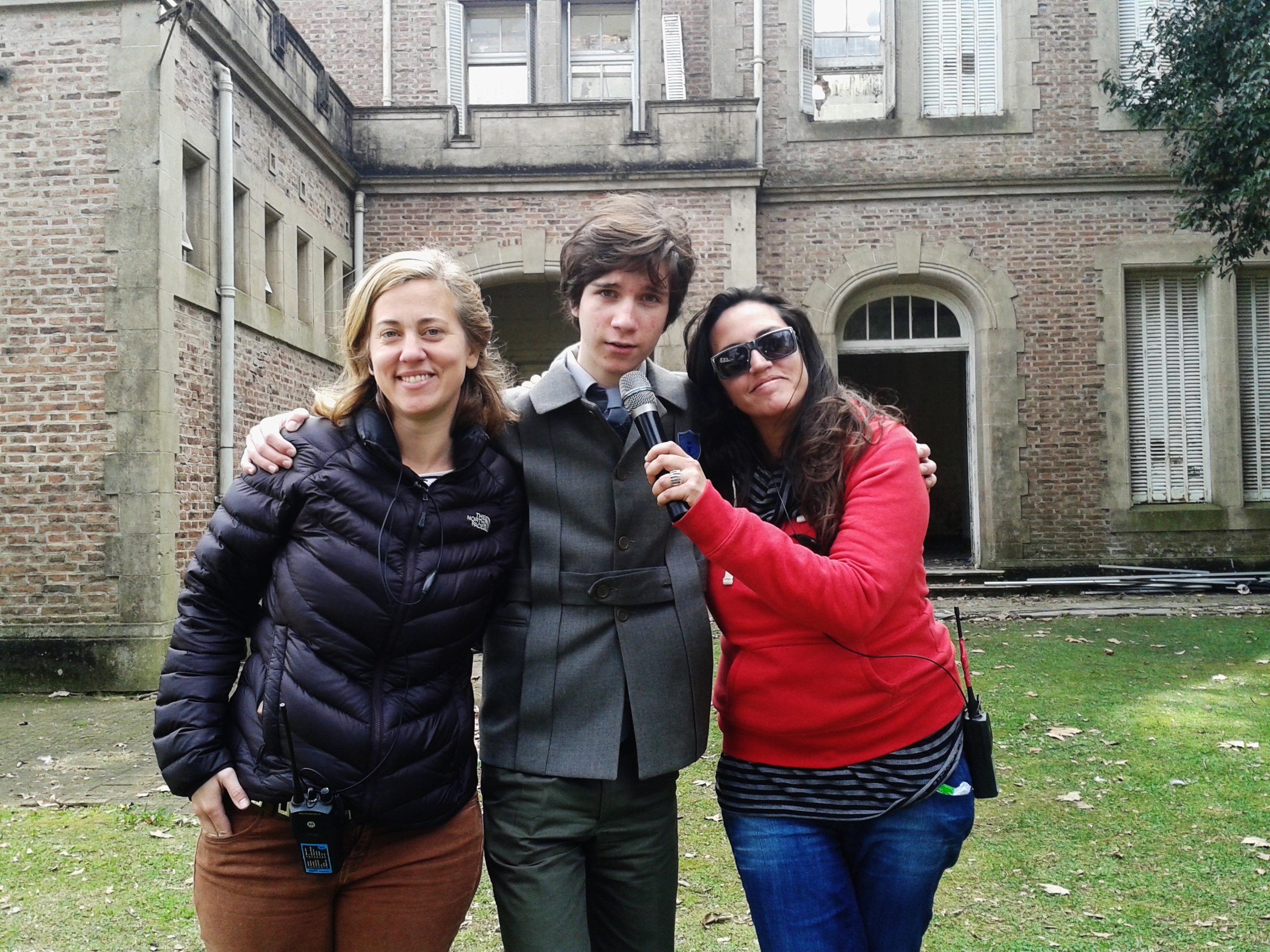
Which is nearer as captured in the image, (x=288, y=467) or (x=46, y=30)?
(x=288, y=467)

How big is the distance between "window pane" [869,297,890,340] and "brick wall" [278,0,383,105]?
7784mm

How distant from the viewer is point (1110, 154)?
13430 mm

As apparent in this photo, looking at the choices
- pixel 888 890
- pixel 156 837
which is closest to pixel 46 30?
pixel 156 837

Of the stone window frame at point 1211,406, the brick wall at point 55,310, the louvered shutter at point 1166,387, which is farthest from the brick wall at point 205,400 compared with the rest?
the louvered shutter at point 1166,387

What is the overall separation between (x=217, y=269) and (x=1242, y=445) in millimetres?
12890

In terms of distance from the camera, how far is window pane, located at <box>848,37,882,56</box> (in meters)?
14.0

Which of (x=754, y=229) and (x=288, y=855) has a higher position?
(x=754, y=229)

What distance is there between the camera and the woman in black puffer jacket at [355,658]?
1.85 metres

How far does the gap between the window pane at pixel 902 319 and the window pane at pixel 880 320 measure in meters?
0.10

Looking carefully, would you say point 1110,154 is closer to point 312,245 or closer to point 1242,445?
point 1242,445

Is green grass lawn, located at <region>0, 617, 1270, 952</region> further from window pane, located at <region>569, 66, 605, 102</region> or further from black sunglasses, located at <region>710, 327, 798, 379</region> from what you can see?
window pane, located at <region>569, 66, 605, 102</region>

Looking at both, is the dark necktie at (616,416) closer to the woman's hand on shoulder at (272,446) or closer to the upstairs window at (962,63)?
the woman's hand on shoulder at (272,446)

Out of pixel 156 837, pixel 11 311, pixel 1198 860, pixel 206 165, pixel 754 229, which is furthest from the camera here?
pixel 754 229

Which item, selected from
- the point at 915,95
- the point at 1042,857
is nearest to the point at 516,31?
the point at 915,95
